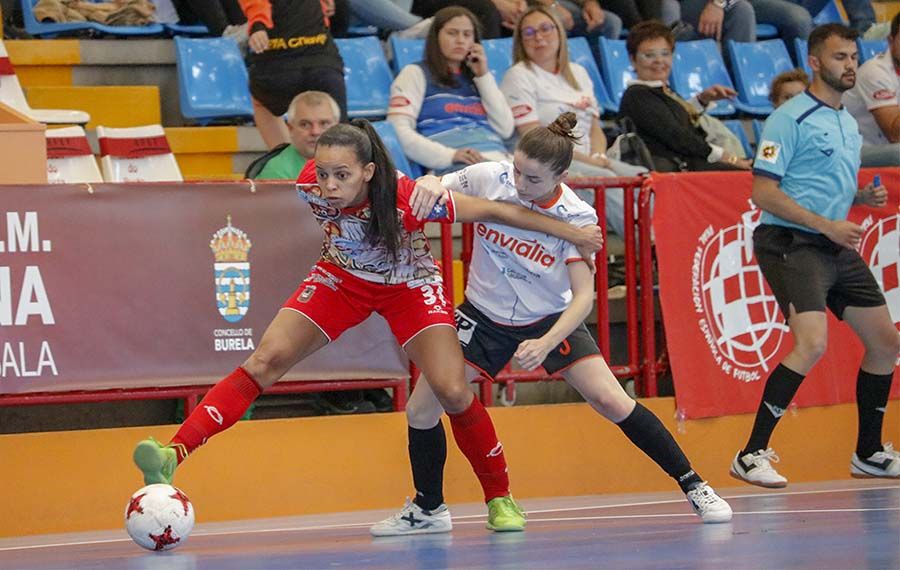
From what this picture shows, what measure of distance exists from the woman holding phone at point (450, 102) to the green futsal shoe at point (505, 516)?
327cm

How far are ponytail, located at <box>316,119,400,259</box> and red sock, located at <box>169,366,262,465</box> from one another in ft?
2.51

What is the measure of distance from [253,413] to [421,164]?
212 centimetres

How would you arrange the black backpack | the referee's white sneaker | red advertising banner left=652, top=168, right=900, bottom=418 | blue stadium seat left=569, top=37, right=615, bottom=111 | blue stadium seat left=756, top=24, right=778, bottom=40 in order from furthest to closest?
1. blue stadium seat left=756, top=24, right=778, bottom=40
2. blue stadium seat left=569, top=37, right=615, bottom=111
3. the black backpack
4. red advertising banner left=652, top=168, right=900, bottom=418
5. the referee's white sneaker

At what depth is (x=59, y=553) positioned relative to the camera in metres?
6.20

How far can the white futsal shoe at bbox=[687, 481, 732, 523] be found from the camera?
6.48 m

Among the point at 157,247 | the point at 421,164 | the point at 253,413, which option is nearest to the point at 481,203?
the point at 157,247

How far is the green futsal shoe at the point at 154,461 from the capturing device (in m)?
5.84

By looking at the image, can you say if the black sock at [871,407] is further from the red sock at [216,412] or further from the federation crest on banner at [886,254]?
the red sock at [216,412]

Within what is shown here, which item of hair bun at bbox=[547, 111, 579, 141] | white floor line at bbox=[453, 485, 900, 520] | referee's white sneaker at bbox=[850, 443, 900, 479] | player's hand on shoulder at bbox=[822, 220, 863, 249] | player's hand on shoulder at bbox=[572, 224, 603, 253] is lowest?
white floor line at bbox=[453, 485, 900, 520]

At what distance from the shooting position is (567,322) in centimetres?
630

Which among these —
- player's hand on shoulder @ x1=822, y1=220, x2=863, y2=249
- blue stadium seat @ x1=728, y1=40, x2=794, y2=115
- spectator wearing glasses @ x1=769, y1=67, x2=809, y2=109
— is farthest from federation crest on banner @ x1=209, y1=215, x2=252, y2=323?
blue stadium seat @ x1=728, y1=40, x2=794, y2=115

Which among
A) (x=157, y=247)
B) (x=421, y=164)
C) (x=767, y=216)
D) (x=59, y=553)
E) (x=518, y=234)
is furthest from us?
(x=421, y=164)

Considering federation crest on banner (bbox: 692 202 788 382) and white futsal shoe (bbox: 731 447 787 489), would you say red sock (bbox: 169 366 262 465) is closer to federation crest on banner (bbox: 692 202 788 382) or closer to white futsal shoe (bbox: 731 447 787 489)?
white futsal shoe (bbox: 731 447 787 489)

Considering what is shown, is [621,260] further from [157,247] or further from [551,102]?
[157,247]
